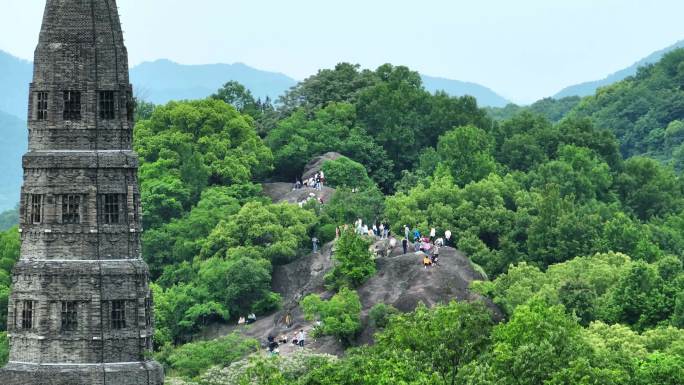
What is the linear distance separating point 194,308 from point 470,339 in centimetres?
3483

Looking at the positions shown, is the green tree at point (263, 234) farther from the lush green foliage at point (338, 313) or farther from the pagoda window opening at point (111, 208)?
the pagoda window opening at point (111, 208)

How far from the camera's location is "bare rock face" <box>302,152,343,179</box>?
19200 centimetres

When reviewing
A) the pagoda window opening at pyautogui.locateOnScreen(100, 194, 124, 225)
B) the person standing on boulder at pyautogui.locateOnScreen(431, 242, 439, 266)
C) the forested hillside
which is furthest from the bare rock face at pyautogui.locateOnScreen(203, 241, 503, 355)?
the pagoda window opening at pyautogui.locateOnScreen(100, 194, 124, 225)

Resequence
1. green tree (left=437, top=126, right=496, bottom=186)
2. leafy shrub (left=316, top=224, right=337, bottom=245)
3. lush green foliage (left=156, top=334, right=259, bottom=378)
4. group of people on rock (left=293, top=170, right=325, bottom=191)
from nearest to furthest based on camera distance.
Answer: lush green foliage (left=156, top=334, right=259, bottom=378) < leafy shrub (left=316, top=224, right=337, bottom=245) < group of people on rock (left=293, top=170, right=325, bottom=191) < green tree (left=437, top=126, right=496, bottom=186)

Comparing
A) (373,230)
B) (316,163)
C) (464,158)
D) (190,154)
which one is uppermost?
(190,154)

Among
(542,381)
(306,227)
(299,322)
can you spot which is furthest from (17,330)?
(306,227)

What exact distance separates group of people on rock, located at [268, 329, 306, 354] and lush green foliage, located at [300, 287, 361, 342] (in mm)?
1073

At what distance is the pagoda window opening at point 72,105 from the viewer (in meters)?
111

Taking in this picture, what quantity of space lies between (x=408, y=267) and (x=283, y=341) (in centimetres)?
1013

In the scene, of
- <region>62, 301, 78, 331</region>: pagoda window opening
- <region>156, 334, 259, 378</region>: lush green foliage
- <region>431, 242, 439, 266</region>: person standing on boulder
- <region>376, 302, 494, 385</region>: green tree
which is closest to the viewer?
<region>62, 301, 78, 331</region>: pagoda window opening

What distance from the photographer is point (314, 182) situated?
186750mm

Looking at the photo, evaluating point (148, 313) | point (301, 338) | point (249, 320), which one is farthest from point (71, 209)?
point (249, 320)

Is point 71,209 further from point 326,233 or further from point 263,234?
point 326,233

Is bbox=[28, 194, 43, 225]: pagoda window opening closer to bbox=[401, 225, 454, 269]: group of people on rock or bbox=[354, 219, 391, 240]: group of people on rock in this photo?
bbox=[401, 225, 454, 269]: group of people on rock
